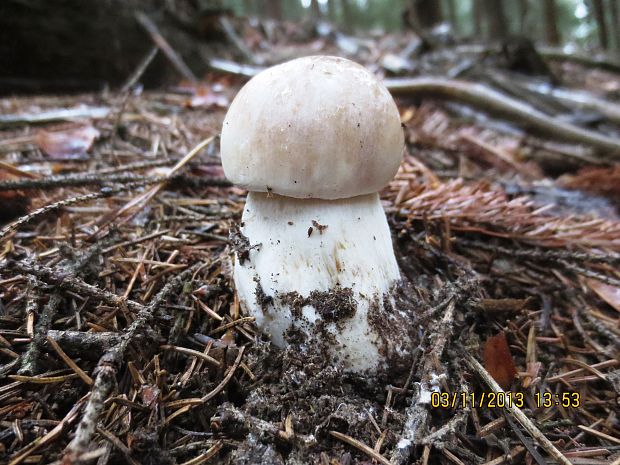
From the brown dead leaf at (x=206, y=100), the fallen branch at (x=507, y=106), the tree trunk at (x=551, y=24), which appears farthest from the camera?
the tree trunk at (x=551, y=24)

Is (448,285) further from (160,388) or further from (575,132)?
(575,132)

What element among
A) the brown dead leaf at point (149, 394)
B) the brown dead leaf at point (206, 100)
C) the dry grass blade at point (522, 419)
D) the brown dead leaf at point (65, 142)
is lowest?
the dry grass blade at point (522, 419)

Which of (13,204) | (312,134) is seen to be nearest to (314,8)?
(13,204)

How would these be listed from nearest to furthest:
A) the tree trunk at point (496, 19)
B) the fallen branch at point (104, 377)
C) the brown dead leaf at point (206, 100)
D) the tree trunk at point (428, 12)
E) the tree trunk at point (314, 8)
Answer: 1. the fallen branch at point (104, 377)
2. the brown dead leaf at point (206, 100)
3. the tree trunk at point (428, 12)
4. the tree trunk at point (496, 19)
5. the tree trunk at point (314, 8)

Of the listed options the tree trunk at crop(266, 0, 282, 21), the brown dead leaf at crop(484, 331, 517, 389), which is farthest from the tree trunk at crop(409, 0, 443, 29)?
the brown dead leaf at crop(484, 331, 517, 389)

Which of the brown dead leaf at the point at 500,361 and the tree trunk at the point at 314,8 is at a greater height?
the tree trunk at the point at 314,8

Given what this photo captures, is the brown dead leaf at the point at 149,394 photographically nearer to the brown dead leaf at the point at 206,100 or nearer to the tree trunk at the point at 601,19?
the brown dead leaf at the point at 206,100

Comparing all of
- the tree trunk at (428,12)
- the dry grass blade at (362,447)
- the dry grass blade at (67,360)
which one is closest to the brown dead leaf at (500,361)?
the dry grass blade at (362,447)

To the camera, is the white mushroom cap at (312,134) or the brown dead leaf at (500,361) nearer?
the white mushroom cap at (312,134)
